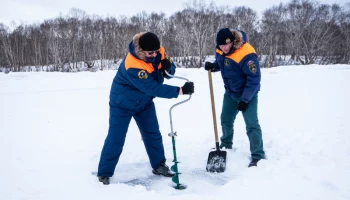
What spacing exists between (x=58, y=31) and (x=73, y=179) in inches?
1346

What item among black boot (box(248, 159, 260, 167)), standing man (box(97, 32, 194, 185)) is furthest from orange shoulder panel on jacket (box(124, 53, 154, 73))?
black boot (box(248, 159, 260, 167))

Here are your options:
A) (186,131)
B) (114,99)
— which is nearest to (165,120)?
(186,131)

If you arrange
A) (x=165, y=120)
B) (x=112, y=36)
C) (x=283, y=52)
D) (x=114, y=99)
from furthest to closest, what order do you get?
(x=283, y=52) → (x=112, y=36) → (x=165, y=120) → (x=114, y=99)

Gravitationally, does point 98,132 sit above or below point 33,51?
below

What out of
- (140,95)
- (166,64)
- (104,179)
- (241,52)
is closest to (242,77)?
(241,52)

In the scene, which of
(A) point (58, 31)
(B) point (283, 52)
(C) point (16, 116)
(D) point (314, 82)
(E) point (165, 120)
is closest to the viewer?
(E) point (165, 120)

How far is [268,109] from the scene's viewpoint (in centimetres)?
595

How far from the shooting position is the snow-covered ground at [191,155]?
259 cm

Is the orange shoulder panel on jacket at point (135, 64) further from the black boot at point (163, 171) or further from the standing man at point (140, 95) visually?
the black boot at point (163, 171)

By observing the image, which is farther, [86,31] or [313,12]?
[86,31]

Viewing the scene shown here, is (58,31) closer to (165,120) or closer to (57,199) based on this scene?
(165,120)

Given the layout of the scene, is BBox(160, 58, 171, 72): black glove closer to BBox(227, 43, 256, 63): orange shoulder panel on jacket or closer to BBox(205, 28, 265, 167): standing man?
BBox(205, 28, 265, 167): standing man

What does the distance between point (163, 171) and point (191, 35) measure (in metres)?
29.4

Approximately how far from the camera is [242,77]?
324 cm
